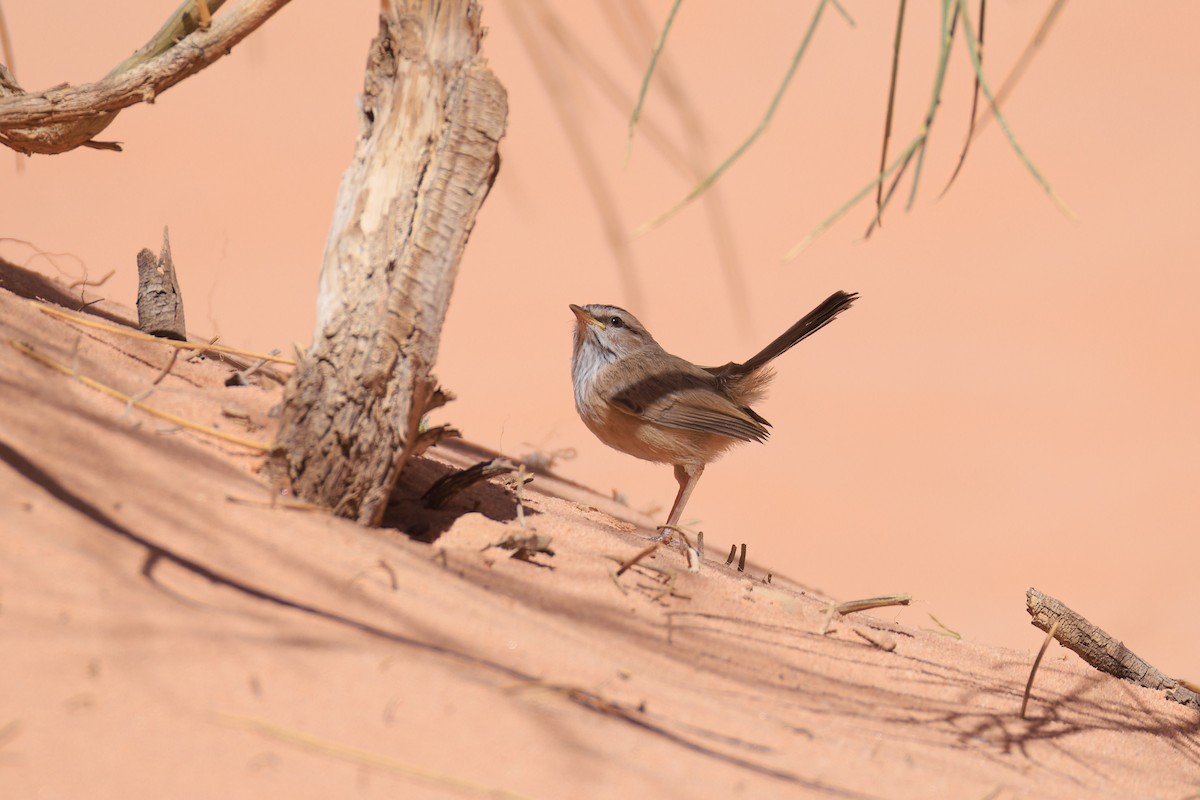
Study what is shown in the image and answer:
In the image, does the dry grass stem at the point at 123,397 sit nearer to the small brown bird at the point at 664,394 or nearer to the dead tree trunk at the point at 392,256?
the dead tree trunk at the point at 392,256

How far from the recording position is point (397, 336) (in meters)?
3.07

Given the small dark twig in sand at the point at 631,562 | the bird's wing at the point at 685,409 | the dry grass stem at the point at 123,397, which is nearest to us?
the dry grass stem at the point at 123,397

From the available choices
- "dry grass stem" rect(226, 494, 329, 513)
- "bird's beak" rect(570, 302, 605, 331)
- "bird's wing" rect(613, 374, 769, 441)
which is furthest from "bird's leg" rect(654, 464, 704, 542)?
"dry grass stem" rect(226, 494, 329, 513)

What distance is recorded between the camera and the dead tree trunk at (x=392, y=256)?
10.0 ft

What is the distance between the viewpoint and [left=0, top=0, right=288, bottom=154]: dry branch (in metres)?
4.27

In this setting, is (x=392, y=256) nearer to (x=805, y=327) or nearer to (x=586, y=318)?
(x=586, y=318)

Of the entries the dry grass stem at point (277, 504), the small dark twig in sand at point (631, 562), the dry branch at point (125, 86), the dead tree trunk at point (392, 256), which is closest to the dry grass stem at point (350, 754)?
the dry grass stem at point (277, 504)

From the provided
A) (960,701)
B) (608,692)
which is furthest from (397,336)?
(960,701)

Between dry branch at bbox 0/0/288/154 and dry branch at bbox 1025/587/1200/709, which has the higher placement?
dry branch at bbox 0/0/288/154

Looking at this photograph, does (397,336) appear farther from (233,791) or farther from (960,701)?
(960,701)

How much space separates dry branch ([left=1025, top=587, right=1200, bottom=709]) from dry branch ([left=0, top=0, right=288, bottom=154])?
3.89 meters

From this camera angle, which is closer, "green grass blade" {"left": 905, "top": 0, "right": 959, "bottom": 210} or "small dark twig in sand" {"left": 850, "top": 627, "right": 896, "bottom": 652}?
"green grass blade" {"left": 905, "top": 0, "right": 959, "bottom": 210}

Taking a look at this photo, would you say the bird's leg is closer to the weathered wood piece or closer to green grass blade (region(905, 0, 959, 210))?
the weathered wood piece

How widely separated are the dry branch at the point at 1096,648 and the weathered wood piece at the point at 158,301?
3.72 m
